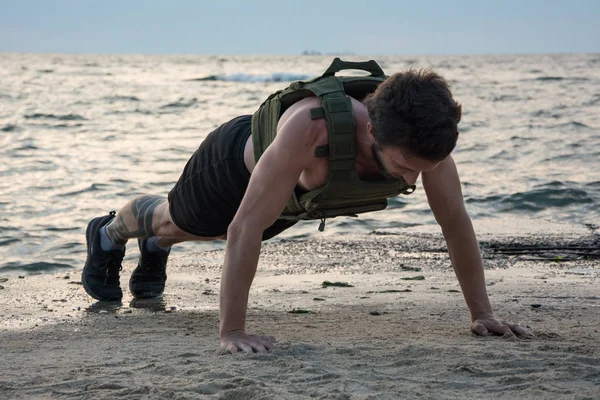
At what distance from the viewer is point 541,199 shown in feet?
30.5

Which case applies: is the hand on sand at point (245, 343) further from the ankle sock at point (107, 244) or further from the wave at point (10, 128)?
the wave at point (10, 128)

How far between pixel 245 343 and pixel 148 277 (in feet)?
6.07

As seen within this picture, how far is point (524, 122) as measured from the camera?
18.7 m

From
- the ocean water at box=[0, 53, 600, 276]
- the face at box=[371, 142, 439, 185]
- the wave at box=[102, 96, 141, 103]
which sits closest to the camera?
the face at box=[371, 142, 439, 185]

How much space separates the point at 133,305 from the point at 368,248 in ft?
7.95

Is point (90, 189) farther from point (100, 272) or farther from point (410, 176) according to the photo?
point (410, 176)

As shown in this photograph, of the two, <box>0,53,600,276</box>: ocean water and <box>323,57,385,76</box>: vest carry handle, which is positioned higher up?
<box>323,57,385,76</box>: vest carry handle

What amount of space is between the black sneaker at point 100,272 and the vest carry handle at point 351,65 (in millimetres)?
2058

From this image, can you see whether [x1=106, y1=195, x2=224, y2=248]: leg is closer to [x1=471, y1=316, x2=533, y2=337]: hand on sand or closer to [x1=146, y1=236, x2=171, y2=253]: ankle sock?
[x1=146, y1=236, x2=171, y2=253]: ankle sock

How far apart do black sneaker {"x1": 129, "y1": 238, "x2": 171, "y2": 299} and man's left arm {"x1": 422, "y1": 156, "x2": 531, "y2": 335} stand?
6.57 feet

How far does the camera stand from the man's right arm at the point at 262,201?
3.27 metres

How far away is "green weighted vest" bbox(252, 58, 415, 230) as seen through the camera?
331 centimetres

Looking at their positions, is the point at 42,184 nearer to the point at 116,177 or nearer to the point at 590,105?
the point at 116,177

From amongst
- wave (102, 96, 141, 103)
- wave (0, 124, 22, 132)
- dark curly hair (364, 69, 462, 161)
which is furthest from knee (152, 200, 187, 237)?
wave (102, 96, 141, 103)
